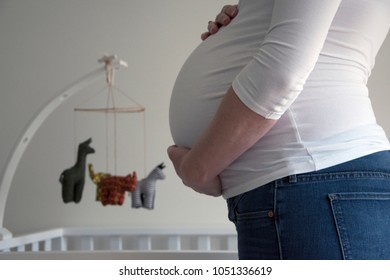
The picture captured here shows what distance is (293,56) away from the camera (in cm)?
46

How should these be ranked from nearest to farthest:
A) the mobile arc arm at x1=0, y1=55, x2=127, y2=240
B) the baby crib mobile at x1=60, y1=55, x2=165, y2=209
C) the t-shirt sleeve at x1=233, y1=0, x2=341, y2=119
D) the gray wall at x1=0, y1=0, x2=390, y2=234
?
the t-shirt sleeve at x1=233, y1=0, x2=341, y2=119 < the mobile arc arm at x1=0, y1=55, x2=127, y2=240 < the baby crib mobile at x1=60, y1=55, x2=165, y2=209 < the gray wall at x1=0, y1=0, x2=390, y2=234

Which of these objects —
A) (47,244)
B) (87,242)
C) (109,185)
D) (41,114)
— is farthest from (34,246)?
(41,114)

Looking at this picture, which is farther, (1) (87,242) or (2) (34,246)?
(1) (87,242)

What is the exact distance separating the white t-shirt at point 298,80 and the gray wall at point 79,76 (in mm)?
1348

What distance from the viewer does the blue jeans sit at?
472 millimetres

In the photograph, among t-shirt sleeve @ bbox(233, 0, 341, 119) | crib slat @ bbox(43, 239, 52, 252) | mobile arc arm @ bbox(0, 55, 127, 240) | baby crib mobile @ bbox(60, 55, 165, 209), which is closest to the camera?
t-shirt sleeve @ bbox(233, 0, 341, 119)

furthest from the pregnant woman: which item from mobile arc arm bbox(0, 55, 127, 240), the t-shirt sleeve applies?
mobile arc arm bbox(0, 55, 127, 240)

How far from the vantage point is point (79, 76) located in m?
1.97

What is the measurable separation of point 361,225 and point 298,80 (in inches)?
5.2

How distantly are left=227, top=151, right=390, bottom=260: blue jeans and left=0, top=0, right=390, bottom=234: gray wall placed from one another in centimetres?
137

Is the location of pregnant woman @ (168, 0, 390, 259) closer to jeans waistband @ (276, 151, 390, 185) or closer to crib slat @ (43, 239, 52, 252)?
jeans waistband @ (276, 151, 390, 185)

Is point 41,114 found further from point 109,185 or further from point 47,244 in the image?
point 47,244

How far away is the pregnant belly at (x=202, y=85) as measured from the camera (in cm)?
54
